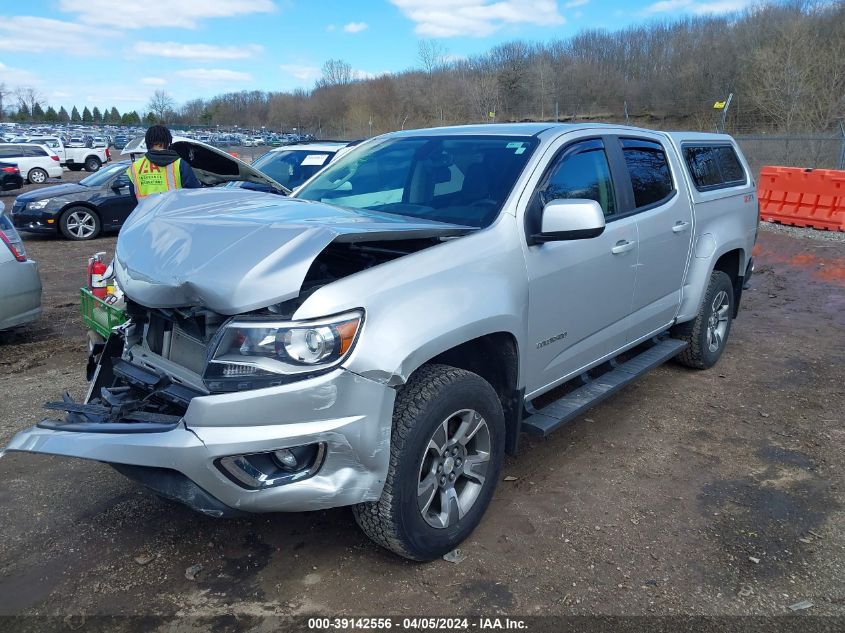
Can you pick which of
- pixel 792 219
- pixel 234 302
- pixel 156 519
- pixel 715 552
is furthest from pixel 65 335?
pixel 792 219

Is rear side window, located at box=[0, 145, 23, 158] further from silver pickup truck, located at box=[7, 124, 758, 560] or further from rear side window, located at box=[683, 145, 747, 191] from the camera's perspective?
rear side window, located at box=[683, 145, 747, 191]

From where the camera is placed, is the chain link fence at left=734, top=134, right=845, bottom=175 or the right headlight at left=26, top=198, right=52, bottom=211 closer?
the right headlight at left=26, top=198, right=52, bottom=211

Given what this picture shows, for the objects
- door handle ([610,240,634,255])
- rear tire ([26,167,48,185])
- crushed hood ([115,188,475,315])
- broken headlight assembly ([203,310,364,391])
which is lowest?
rear tire ([26,167,48,185])

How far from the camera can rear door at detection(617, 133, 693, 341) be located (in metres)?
4.29

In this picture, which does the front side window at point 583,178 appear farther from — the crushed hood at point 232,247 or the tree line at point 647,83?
the tree line at point 647,83

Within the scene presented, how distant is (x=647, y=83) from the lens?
5691cm

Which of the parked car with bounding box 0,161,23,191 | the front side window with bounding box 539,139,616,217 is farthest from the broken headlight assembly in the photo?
the parked car with bounding box 0,161,23,191

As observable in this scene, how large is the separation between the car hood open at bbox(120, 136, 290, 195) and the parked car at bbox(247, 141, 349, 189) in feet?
9.19

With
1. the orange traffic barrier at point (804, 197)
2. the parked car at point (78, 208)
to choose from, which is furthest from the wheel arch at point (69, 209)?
the orange traffic barrier at point (804, 197)

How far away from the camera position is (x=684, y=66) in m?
56.1

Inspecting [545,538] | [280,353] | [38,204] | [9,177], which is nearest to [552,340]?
[545,538]

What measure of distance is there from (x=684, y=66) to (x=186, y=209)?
200ft

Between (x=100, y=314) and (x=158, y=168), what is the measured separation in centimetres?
255

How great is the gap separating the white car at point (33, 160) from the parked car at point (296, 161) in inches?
741
